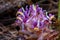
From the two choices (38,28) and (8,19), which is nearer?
Result: (38,28)

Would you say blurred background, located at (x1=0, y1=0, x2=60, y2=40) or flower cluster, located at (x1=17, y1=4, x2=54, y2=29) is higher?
blurred background, located at (x1=0, y1=0, x2=60, y2=40)

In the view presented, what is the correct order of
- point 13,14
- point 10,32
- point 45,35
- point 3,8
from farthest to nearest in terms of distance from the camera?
point 13,14
point 3,8
point 10,32
point 45,35

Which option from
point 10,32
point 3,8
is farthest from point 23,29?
point 3,8

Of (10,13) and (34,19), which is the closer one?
(34,19)

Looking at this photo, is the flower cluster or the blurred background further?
the blurred background

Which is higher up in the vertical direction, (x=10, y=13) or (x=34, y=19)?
(x=10, y=13)

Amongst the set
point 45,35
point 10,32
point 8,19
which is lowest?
point 45,35

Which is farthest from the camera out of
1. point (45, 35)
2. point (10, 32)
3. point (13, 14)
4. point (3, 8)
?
point (13, 14)

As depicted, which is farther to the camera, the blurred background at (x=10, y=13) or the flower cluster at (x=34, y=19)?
the blurred background at (x=10, y=13)

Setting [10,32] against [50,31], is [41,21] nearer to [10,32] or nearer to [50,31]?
[50,31]

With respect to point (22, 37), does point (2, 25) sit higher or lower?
higher

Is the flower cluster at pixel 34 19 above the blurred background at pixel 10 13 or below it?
below
